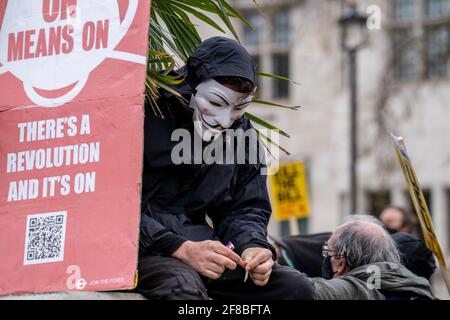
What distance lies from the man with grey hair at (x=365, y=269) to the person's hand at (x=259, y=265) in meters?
0.40

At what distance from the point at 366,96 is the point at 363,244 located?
1681 centimetres

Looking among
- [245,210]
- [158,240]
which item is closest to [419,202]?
[245,210]

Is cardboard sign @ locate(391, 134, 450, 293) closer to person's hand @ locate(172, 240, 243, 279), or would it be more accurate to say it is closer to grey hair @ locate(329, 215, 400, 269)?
grey hair @ locate(329, 215, 400, 269)

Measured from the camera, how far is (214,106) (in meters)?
5.07

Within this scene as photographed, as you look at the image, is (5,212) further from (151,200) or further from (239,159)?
(239,159)

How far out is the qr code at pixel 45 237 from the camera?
460cm

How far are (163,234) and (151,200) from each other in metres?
0.24

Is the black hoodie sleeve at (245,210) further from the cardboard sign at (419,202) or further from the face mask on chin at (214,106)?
the cardboard sign at (419,202)

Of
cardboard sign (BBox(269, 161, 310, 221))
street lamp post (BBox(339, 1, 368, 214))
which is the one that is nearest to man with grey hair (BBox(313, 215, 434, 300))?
cardboard sign (BBox(269, 161, 310, 221))

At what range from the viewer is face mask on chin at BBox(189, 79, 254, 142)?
505cm

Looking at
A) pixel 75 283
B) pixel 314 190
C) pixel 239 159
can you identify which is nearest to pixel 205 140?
pixel 239 159

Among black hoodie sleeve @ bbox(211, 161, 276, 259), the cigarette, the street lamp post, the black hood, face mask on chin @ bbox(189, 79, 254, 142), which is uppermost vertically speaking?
the street lamp post

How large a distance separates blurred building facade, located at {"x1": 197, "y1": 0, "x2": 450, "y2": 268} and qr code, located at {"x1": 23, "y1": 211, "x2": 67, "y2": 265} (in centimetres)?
1526

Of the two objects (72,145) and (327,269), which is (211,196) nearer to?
(72,145)
